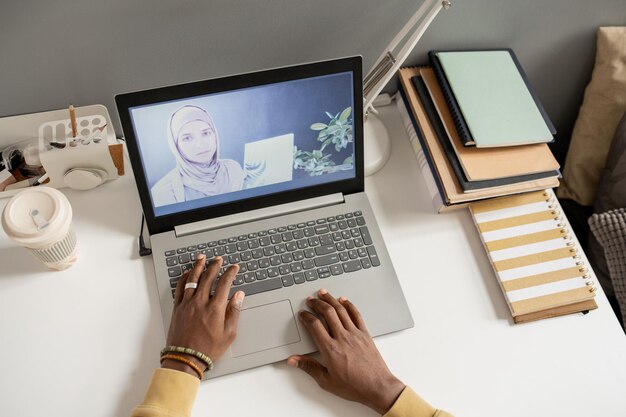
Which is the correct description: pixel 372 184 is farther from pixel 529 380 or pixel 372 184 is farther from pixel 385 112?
pixel 529 380

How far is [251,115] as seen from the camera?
2.92ft

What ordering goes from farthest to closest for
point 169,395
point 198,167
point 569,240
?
point 569,240 < point 198,167 < point 169,395

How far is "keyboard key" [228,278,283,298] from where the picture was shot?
940 mm

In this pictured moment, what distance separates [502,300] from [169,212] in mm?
597

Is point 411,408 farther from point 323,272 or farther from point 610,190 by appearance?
point 610,190

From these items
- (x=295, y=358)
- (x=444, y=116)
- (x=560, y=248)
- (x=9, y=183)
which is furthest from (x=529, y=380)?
(x=9, y=183)

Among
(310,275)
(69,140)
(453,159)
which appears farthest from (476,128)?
(69,140)

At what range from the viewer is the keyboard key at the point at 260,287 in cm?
94

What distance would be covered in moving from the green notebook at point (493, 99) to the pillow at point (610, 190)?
0.27 m

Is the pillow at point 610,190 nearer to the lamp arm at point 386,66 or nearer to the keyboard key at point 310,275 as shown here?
the lamp arm at point 386,66

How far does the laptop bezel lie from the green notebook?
0.23 m

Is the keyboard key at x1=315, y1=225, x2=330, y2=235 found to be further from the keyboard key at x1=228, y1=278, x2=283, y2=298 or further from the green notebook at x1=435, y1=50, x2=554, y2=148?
the green notebook at x1=435, y1=50, x2=554, y2=148

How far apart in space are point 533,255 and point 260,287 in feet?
1.60

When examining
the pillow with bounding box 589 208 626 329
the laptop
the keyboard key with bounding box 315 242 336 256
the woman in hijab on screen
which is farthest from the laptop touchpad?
the pillow with bounding box 589 208 626 329
